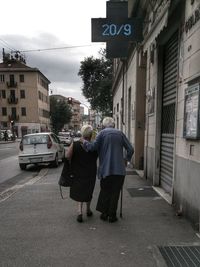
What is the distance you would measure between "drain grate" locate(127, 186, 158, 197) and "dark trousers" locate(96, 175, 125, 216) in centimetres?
→ 229

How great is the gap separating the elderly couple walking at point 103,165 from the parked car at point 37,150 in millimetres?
9476

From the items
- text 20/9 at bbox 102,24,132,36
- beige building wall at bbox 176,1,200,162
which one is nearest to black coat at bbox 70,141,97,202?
beige building wall at bbox 176,1,200,162

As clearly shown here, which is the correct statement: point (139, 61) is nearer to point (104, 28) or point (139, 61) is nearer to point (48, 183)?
point (104, 28)

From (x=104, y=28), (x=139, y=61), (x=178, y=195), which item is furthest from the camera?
(x=139, y=61)

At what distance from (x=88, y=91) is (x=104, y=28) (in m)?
30.7

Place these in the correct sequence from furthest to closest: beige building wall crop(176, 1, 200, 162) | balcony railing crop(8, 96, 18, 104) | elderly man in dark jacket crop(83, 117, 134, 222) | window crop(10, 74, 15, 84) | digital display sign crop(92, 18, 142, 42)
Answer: balcony railing crop(8, 96, 18, 104)
window crop(10, 74, 15, 84)
digital display sign crop(92, 18, 142, 42)
elderly man in dark jacket crop(83, 117, 134, 222)
beige building wall crop(176, 1, 200, 162)

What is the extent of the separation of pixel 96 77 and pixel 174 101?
32.8m

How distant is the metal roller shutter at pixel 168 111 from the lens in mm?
7988

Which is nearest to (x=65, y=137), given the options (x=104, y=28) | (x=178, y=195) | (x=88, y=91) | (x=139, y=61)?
(x=88, y=91)

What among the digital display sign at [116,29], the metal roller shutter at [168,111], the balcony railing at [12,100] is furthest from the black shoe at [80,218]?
the balcony railing at [12,100]

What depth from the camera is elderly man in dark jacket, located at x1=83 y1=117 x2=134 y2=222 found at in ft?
19.7

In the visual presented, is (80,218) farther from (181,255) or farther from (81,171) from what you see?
(181,255)

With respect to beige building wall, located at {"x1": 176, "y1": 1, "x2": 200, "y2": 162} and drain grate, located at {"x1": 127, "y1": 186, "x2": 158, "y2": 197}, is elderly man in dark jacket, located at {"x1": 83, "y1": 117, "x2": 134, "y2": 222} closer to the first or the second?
beige building wall, located at {"x1": 176, "y1": 1, "x2": 200, "y2": 162}

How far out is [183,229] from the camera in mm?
5598
